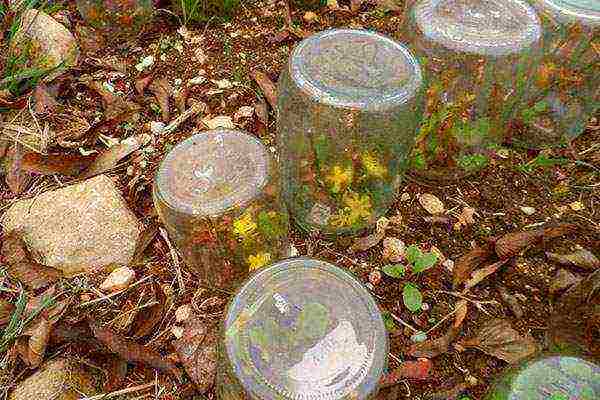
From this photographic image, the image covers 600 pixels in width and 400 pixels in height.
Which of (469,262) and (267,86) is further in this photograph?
(267,86)

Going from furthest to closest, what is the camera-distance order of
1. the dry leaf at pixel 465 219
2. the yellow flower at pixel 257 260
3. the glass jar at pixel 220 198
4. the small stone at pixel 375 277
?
the dry leaf at pixel 465 219, the small stone at pixel 375 277, the yellow flower at pixel 257 260, the glass jar at pixel 220 198

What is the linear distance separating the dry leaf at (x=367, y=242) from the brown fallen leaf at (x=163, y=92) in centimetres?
88

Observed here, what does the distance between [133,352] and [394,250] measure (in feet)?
2.84

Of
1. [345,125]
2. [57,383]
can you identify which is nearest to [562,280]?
[345,125]

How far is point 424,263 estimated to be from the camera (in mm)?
1854

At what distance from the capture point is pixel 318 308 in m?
1.25

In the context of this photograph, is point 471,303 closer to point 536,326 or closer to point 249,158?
point 536,326

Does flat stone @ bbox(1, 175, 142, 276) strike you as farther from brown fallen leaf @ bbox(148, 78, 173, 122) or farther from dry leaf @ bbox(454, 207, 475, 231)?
dry leaf @ bbox(454, 207, 475, 231)

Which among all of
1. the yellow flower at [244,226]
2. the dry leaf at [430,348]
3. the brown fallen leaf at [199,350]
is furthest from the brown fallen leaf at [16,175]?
the dry leaf at [430,348]

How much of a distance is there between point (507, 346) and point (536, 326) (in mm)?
142

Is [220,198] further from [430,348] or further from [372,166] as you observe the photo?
[430,348]

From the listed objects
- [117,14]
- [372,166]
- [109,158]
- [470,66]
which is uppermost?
[470,66]

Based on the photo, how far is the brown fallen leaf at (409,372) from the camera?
164cm

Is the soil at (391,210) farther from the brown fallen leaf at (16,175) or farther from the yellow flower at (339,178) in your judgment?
the yellow flower at (339,178)
